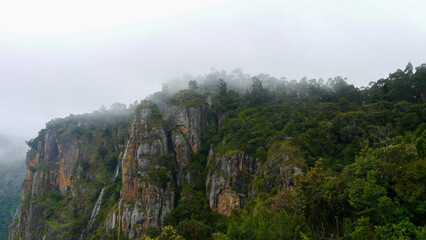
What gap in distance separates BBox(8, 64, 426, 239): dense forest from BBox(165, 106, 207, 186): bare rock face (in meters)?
1.30

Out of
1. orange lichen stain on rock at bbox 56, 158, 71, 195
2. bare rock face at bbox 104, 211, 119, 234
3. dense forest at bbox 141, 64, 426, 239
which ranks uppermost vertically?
dense forest at bbox 141, 64, 426, 239

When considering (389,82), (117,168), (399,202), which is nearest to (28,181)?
(117,168)

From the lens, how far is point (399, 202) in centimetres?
1280

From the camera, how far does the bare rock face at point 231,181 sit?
124ft

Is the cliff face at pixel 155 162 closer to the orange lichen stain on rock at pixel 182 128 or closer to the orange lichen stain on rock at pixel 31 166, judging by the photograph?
the orange lichen stain on rock at pixel 182 128

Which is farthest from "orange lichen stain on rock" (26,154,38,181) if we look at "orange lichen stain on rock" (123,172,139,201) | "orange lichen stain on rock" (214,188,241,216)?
"orange lichen stain on rock" (214,188,241,216)

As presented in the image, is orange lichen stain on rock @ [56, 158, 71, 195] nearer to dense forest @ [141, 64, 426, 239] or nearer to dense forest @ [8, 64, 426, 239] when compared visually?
dense forest @ [8, 64, 426, 239]

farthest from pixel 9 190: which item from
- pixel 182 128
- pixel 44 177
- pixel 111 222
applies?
pixel 182 128

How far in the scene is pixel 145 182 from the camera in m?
44.6

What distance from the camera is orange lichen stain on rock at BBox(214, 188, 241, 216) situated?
37469 mm

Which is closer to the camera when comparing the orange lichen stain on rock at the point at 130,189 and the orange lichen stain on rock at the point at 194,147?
the orange lichen stain on rock at the point at 130,189

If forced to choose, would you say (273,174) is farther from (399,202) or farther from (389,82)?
(389,82)

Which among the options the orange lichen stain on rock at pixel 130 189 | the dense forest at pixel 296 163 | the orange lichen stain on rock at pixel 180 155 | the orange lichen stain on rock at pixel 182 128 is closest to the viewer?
the dense forest at pixel 296 163

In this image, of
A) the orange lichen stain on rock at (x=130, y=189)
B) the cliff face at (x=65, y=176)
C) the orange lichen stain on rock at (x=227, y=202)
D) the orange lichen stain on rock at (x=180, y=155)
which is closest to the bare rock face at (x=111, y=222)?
the orange lichen stain on rock at (x=130, y=189)
